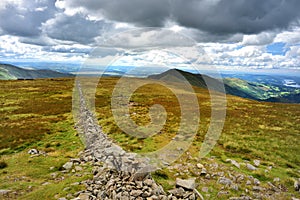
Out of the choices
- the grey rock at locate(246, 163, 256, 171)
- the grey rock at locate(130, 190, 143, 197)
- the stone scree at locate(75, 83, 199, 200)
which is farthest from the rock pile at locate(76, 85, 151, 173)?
the grey rock at locate(246, 163, 256, 171)

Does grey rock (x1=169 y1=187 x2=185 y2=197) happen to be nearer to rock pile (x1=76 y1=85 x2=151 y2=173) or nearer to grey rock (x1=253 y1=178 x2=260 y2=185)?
rock pile (x1=76 y1=85 x2=151 y2=173)

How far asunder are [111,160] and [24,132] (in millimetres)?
15389

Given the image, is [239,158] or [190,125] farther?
[190,125]

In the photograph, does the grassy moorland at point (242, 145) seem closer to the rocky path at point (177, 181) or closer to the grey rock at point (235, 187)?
the rocky path at point (177, 181)

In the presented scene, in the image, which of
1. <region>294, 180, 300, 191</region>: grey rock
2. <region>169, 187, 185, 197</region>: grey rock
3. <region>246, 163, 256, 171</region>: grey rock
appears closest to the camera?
<region>169, 187, 185, 197</region>: grey rock

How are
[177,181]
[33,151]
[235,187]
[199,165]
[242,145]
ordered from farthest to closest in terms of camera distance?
[242,145]
[33,151]
[199,165]
[235,187]
[177,181]

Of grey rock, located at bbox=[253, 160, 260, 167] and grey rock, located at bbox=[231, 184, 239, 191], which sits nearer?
grey rock, located at bbox=[231, 184, 239, 191]

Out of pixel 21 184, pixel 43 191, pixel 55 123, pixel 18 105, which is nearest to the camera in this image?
pixel 43 191

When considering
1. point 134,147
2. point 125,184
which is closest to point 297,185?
point 125,184

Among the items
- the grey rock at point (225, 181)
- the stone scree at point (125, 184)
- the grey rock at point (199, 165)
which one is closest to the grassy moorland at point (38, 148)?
the stone scree at point (125, 184)

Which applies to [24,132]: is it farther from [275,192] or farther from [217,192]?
[275,192]

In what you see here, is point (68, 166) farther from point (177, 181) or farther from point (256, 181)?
point (256, 181)

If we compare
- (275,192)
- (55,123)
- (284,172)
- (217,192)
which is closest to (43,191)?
(217,192)

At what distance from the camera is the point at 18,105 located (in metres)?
42.2
